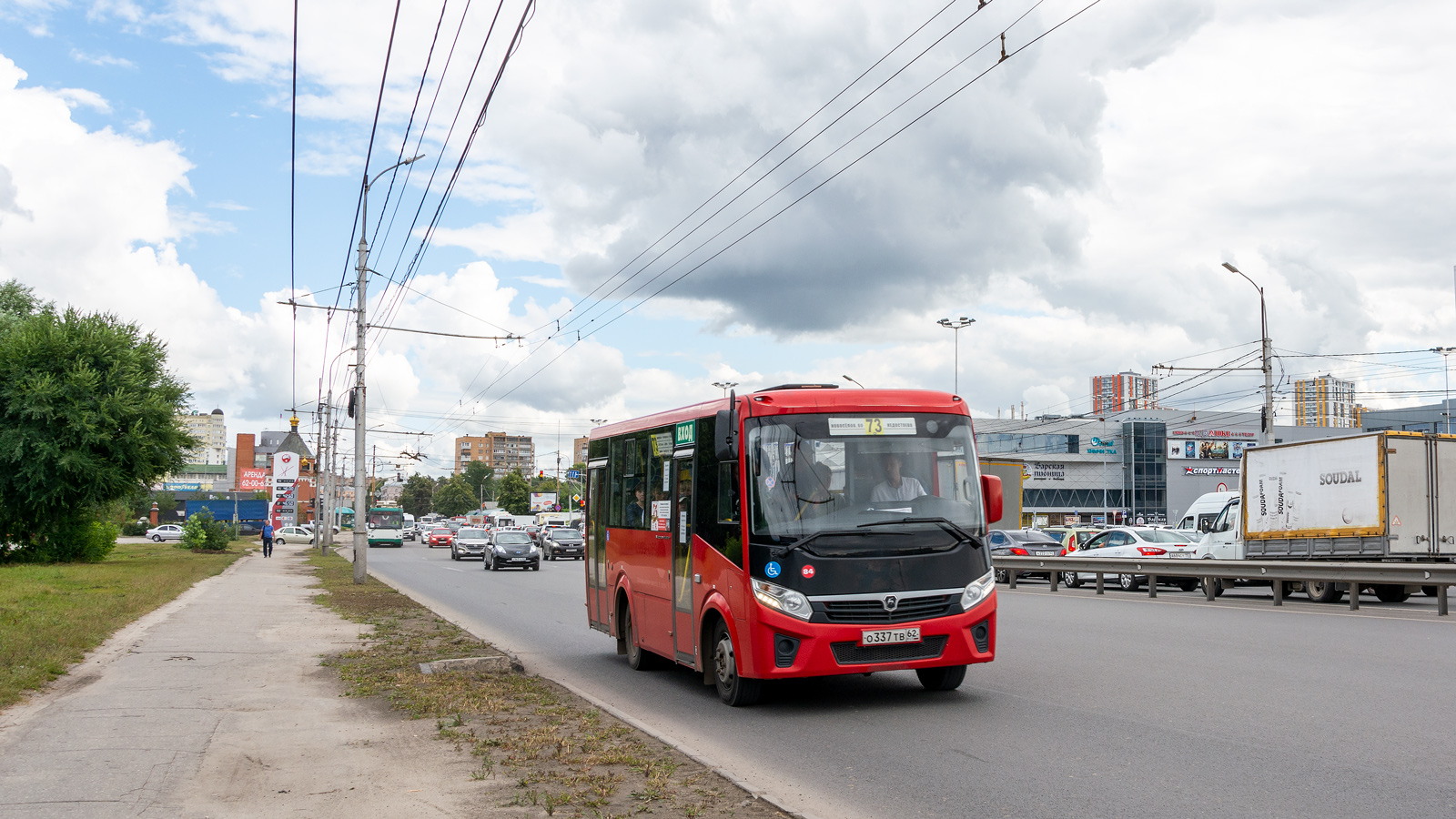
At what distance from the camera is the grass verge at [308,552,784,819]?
6.08 m

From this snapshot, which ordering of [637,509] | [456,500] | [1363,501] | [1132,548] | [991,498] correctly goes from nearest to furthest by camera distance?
1. [991,498]
2. [637,509]
3. [1363,501]
4. [1132,548]
5. [456,500]

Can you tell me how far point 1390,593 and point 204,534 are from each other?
48.9 meters

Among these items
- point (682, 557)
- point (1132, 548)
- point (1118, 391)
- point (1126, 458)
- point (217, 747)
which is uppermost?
point (1118, 391)

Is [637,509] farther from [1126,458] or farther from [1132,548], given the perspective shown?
[1126,458]

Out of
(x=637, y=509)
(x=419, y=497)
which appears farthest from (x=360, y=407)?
(x=419, y=497)

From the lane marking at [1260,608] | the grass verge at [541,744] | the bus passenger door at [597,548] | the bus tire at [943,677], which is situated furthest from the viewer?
the lane marking at [1260,608]

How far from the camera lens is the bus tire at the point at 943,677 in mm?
9617

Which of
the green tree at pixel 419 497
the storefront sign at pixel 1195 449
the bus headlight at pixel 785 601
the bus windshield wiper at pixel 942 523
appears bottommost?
the green tree at pixel 419 497

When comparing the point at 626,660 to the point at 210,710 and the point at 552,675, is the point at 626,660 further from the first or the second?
the point at 210,710

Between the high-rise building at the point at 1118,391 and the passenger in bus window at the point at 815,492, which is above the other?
the high-rise building at the point at 1118,391

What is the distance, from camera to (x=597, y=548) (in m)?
13.1

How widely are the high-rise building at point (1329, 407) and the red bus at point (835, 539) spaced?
6138cm

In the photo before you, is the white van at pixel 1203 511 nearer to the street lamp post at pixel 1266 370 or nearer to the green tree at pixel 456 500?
the street lamp post at pixel 1266 370

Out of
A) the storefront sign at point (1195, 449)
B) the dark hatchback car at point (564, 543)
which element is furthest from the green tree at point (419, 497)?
the dark hatchback car at point (564, 543)
